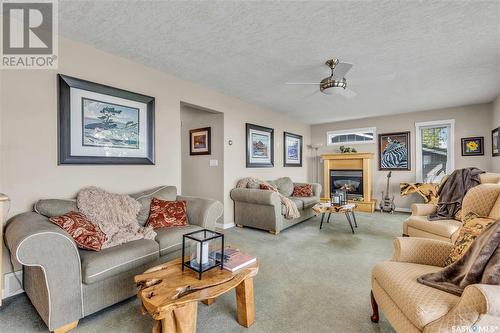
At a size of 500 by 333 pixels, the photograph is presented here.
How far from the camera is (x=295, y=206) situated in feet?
13.4

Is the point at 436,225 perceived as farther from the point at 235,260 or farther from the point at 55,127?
the point at 55,127

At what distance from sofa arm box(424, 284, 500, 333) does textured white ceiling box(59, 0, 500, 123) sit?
81.1 inches

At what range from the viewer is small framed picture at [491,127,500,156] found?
4254 millimetres

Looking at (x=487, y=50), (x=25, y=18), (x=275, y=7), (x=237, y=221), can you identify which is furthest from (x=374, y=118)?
(x=25, y=18)

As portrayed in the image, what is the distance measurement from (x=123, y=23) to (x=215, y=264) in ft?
7.60

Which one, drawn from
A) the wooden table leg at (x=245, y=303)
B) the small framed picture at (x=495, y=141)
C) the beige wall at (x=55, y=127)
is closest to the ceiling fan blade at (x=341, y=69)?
the beige wall at (x=55, y=127)

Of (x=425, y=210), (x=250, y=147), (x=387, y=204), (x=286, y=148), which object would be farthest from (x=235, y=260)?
(x=387, y=204)

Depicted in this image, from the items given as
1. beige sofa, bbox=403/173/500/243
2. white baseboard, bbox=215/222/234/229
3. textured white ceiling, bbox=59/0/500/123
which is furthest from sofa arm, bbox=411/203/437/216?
white baseboard, bbox=215/222/234/229

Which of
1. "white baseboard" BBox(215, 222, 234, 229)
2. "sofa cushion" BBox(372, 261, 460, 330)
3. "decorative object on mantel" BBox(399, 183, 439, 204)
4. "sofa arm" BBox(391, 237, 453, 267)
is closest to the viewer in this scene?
"sofa cushion" BBox(372, 261, 460, 330)

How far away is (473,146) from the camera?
494 cm

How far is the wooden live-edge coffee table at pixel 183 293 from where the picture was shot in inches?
49.8

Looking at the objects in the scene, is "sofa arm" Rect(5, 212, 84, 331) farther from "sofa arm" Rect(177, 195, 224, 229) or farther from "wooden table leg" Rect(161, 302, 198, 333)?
"sofa arm" Rect(177, 195, 224, 229)

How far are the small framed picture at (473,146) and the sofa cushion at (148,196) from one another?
6073 mm

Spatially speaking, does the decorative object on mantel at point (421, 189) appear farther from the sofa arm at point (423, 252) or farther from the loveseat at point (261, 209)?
the sofa arm at point (423, 252)
